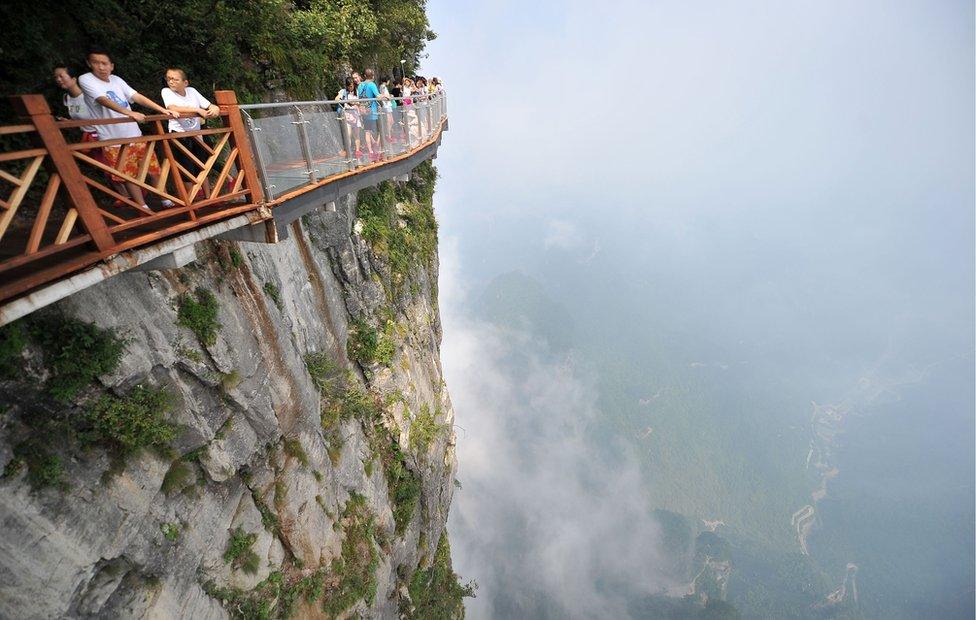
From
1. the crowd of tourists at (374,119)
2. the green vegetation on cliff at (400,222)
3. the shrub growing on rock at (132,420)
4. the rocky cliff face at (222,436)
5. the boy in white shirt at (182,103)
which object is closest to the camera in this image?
the rocky cliff face at (222,436)

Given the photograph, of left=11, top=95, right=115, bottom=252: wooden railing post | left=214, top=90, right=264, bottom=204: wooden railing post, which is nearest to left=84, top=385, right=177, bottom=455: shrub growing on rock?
left=11, top=95, right=115, bottom=252: wooden railing post

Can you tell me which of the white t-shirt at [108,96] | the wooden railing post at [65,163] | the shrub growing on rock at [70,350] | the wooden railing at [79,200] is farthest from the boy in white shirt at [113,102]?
the shrub growing on rock at [70,350]

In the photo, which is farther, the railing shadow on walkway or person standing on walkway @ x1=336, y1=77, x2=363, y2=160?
person standing on walkway @ x1=336, y1=77, x2=363, y2=160

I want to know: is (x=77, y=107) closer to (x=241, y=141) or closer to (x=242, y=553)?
(x=241, y=141)

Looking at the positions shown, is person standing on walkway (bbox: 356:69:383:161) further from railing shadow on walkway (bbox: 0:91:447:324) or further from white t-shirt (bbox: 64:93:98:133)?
white t-shirt (bbox: 64:93:98:133)

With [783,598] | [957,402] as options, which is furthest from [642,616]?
[957,402]

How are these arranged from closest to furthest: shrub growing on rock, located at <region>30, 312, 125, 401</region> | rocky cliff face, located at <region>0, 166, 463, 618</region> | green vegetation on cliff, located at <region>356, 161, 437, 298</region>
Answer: shrub growing on rock, located at <region>30, 312, 125, 401</region> < rocky cliff face, located at <region>0, 166, 463, 618</region> < green vegetation on cliff, located at <region>356, 161, 437, 298</region>

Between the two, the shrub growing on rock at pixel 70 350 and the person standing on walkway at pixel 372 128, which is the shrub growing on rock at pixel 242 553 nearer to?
the shrub growing on rock at pixel 70 350

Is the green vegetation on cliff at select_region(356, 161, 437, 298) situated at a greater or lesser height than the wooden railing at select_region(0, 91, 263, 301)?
lesser
